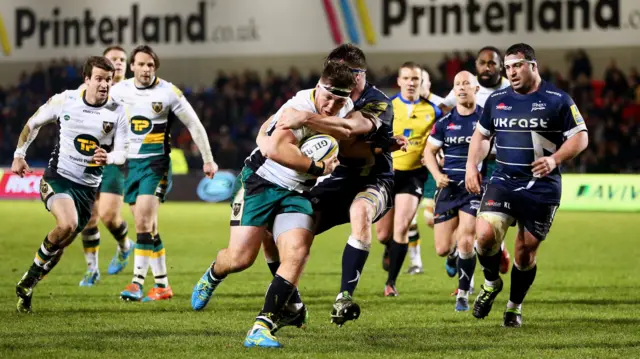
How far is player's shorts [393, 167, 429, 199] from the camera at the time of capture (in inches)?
440

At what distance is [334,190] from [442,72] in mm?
19382

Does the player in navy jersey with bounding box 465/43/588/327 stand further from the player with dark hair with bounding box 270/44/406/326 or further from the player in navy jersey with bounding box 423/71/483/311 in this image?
the player in navy jersey with bounding box 423/71/483/311

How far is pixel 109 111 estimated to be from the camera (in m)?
9.68

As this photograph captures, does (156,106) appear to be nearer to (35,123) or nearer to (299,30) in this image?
(35,123)

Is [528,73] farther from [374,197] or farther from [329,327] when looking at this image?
[329,327]

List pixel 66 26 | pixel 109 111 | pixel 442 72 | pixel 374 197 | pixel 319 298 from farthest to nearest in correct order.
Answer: pixel 66 26 < pixel 442 72 < pixel 319 298 < pixel 109 111 < pixel 374 197

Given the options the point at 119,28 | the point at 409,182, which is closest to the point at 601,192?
the point at 409,182

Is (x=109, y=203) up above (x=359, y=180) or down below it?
below

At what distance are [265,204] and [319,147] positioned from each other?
1.72 ft

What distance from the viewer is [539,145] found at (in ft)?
27.2

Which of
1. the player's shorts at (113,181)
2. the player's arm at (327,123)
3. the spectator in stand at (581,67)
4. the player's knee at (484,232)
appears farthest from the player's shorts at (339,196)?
the spectator in stand at (581,67)

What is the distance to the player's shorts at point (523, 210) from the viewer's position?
8.32 metres

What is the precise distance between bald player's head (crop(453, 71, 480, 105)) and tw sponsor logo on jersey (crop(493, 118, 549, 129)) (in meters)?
1.90

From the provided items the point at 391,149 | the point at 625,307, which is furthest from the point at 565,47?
the point at 391,149
